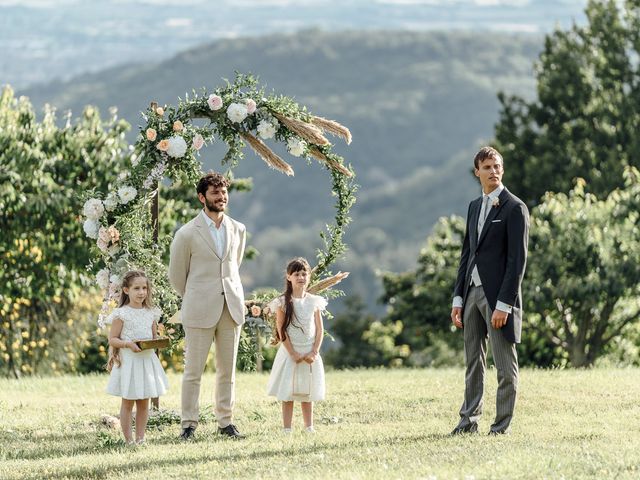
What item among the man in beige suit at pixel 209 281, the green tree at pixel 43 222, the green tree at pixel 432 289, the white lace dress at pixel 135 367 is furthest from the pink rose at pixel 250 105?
the green tree at pixel 432 289

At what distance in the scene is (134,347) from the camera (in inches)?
383

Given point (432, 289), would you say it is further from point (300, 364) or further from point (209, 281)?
point (209, 281)

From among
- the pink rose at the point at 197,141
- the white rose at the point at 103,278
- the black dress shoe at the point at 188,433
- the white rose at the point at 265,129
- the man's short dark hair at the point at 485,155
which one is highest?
the white rose at the point at 265,129

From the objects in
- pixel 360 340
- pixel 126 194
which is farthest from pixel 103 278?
pixel 360 340

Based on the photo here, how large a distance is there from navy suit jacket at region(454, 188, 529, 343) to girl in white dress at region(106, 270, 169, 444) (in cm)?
286

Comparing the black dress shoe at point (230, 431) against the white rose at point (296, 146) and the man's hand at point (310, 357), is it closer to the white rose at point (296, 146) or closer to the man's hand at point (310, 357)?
the man's hand at point (310, 357)

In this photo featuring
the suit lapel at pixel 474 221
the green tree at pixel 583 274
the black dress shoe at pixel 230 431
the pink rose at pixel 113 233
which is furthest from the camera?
the green tree at pixel 583 274

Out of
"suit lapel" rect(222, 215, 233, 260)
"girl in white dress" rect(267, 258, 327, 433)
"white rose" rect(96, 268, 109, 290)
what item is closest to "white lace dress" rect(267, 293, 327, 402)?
"girl in white dress" rect(267, 258, 327, 433)

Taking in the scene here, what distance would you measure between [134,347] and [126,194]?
2005 millimetres

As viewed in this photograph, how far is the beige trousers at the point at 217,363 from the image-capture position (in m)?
10.1

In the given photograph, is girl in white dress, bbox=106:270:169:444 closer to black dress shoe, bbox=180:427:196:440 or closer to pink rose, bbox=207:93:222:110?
black dress shoe, bbox=180:427:196:440

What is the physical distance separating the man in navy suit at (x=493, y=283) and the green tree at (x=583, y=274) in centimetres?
1494

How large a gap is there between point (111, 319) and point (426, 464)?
3196mm

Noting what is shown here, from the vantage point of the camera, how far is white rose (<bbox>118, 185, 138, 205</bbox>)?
11.1 metres
